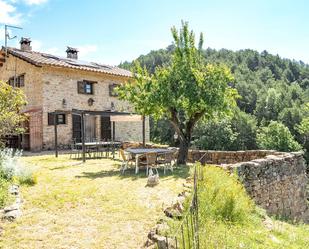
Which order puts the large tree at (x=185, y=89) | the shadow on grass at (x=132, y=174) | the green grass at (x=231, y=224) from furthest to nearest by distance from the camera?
the large tree at (x=185, y=89)
the shadow on grass at (x=132, y=174)
the green grass at (x=231, y=224)

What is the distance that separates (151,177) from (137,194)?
1094 mm

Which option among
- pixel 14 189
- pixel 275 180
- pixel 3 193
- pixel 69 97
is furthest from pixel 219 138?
pixel 3 193

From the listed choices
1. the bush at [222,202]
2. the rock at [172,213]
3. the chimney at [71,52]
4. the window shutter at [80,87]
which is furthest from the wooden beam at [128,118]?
the rock at [172,213]

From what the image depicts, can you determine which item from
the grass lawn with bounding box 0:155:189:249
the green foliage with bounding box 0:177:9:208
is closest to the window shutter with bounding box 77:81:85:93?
the grass lawn with bounding box 0:155:189:249

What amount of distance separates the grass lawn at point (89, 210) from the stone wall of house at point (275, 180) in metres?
1.98

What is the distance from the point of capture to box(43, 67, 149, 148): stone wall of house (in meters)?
20.3

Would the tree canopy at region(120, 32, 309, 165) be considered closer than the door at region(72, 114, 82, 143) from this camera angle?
No

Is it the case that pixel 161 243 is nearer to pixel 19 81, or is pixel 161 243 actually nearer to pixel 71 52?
pixel 19 81

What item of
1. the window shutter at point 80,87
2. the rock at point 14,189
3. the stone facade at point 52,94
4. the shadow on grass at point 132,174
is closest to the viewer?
the rock at point 14,189

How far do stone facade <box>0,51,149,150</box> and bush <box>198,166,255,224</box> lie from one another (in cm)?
1362

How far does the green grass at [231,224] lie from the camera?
5344 millimetres

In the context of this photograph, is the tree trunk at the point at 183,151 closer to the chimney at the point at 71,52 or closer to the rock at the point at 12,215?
the rock at the point at 12,215

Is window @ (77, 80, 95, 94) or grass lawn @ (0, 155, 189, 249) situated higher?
window @ (77, 80, 95, 94)

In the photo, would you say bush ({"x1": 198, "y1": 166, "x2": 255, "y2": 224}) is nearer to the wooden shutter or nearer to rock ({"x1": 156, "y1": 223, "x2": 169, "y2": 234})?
rock ({"x1": 156, "y1": 223, "x2": 169, "y2": 234})
